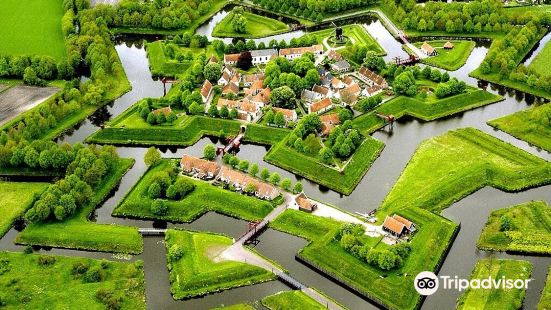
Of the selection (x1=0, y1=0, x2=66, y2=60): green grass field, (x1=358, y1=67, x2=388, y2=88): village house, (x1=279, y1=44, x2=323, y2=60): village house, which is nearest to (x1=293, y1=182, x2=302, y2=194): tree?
(x1=358, y1=67, x2=388, y2=88): village house

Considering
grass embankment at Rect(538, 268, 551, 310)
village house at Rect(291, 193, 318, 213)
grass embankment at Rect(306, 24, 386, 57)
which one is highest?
grass embankment at Rect(306, 24, 386, 57)

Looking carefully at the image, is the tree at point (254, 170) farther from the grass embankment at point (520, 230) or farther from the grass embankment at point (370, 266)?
the grass embankment at point (520, 230)

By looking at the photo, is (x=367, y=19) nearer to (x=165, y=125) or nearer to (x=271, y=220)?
(x=165, y=125)

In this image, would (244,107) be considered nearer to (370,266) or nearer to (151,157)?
(151,157)

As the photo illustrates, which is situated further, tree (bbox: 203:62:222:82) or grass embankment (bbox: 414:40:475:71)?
grass embankment (bbox: 414:40:475:71)

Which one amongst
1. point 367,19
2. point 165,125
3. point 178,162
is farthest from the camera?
point 367,19

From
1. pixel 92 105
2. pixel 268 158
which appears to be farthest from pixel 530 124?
pixel 92 105

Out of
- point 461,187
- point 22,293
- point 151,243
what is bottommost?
point 22,293

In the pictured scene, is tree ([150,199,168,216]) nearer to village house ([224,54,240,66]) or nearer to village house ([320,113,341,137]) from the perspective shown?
village house ([320,113,341,137])
